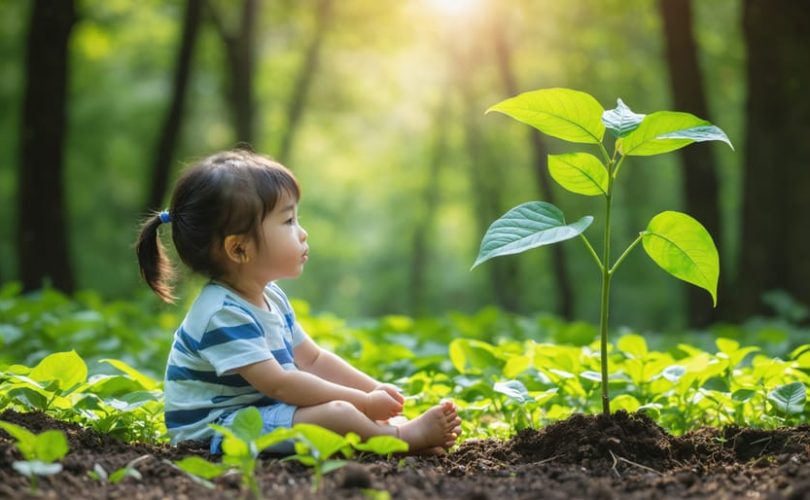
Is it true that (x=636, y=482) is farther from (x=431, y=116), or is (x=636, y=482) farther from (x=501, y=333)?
(x=431, y=116)

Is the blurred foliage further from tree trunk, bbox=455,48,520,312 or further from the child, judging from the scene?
tree trunk, bbox=455,48,520,312

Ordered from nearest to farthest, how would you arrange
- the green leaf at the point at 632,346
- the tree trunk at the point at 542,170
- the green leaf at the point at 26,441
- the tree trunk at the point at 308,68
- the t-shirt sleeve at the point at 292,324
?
the green leaf at the point at 26,441, the t-shirt sleeve at the point at 292,324, the green leaf at the point at 632,346, the tree trunk at the point at 542,170, the tree trunk at the point at 308,68

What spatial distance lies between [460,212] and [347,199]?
447 centimetres

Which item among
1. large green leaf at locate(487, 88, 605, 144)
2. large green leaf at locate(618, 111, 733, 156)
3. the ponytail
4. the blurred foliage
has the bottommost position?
the blurred foliage

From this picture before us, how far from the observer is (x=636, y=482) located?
2.38 meters

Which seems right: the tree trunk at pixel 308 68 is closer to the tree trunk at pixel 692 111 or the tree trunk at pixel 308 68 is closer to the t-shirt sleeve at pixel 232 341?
the tree trunk at pixel 692 111

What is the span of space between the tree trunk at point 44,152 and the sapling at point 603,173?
6.32m

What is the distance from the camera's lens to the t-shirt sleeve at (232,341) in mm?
2812

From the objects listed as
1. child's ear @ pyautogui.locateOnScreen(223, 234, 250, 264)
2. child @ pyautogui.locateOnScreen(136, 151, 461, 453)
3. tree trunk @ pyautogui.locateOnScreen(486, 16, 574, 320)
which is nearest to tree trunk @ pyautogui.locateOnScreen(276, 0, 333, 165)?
tree trunk @ pyautogui.locateOnScreen(486, 16, 574, 320)

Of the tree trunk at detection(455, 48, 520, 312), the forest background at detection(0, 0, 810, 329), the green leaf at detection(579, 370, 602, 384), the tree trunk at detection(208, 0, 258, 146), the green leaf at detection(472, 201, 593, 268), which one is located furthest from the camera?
the tree trunk at detection(455, 48, 520, 312)

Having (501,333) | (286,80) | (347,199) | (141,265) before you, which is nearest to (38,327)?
(141,265)

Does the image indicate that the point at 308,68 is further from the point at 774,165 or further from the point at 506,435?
the point at 506,435

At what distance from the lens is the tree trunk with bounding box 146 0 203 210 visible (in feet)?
32.8

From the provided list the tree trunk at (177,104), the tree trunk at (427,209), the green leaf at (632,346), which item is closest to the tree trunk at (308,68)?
the tree trunk at (177,104)
